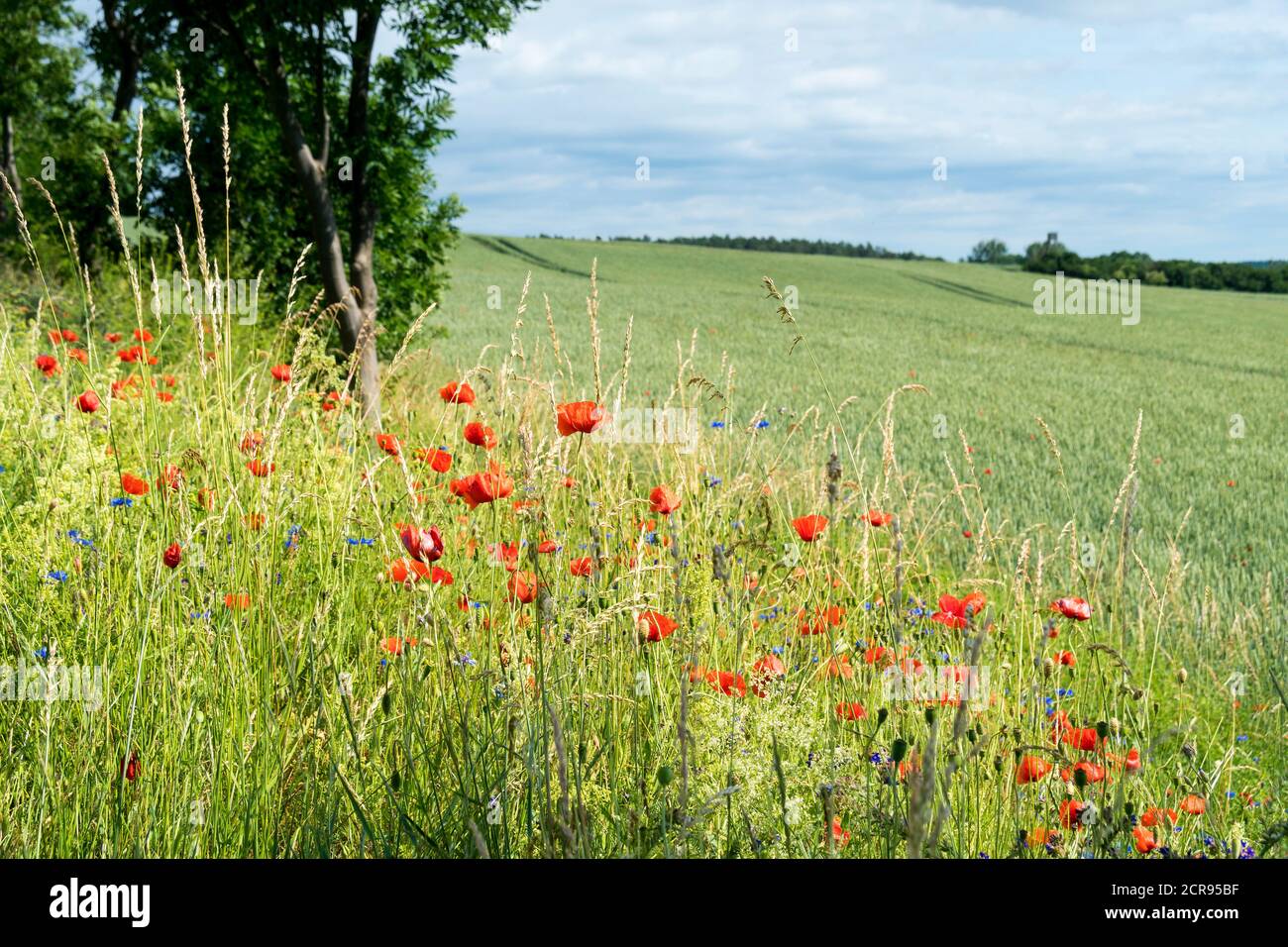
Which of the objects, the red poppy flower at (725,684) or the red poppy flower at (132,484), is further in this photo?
the red poppy flower at (132,484)

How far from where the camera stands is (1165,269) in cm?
5875

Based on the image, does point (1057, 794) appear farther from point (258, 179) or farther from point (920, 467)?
point (258, 179)

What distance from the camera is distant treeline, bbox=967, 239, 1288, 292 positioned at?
53938mm

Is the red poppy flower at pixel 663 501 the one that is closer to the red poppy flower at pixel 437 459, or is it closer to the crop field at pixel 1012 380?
the crop field at pixel 1012 380

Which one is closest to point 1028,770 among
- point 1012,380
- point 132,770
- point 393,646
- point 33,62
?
point 393,646

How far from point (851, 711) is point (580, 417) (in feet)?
2.85

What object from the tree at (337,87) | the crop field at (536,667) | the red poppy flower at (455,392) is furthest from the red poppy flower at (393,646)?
the tree at (337,87)

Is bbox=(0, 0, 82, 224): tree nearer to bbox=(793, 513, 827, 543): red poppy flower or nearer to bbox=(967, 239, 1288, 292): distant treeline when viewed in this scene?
bbox=(793, 513, 827, 543): red poppy flower

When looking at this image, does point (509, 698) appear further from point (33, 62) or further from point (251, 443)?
point (33, 62)

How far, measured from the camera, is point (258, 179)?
9.34m

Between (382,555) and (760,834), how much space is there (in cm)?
161

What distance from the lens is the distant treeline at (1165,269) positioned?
177 feet

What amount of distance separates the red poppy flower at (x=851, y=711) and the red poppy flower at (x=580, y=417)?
2.55 feet
